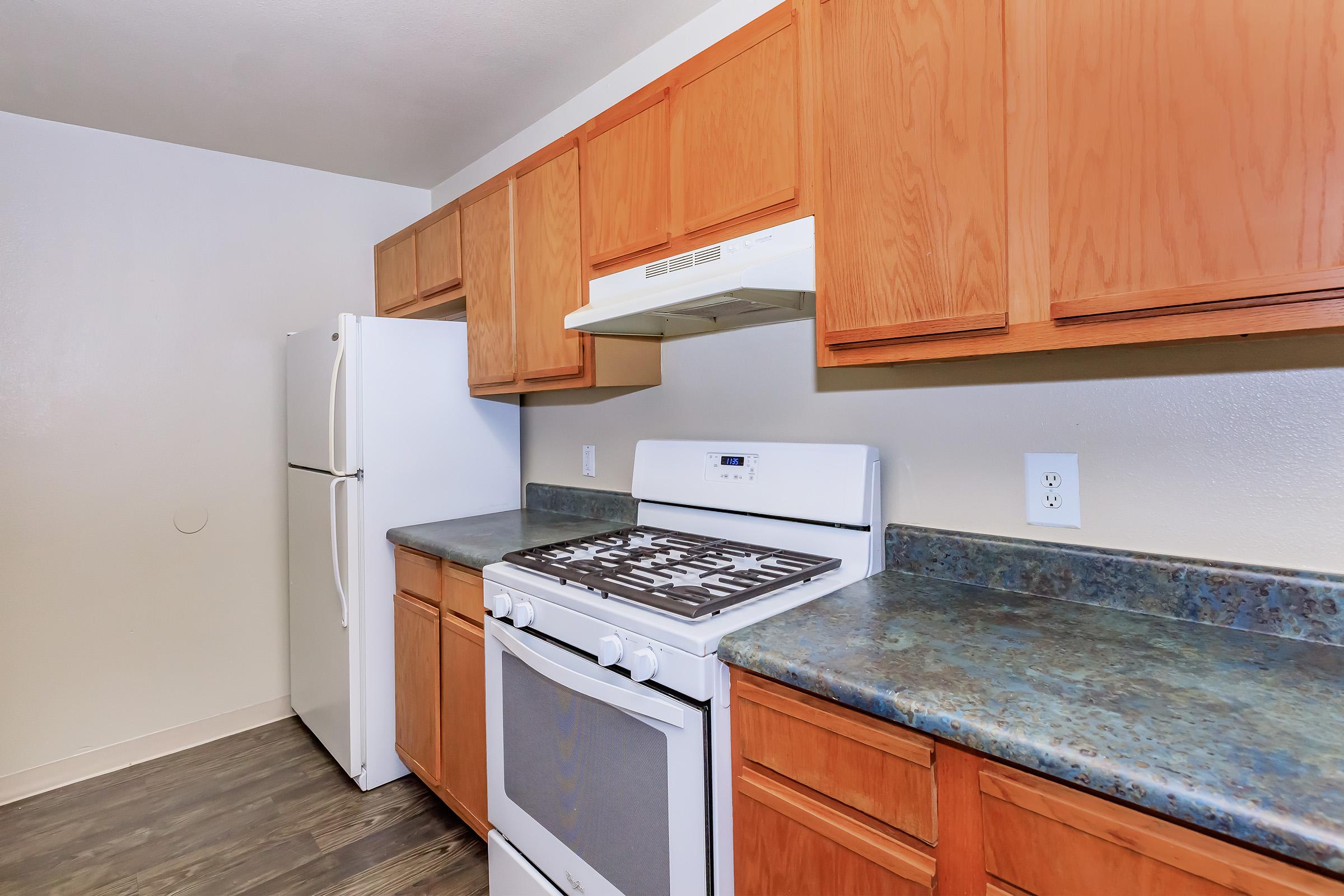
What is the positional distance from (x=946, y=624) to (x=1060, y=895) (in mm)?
442

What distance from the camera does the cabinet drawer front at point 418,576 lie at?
2043 mm

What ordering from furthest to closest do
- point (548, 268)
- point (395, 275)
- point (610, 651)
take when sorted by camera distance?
point (395, 275) → point (548, 268) → point (610, 651)

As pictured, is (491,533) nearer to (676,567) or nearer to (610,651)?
(676,567)

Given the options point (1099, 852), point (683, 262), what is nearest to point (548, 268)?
point (683, 262)

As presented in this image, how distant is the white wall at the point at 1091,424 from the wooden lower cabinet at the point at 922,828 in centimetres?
64

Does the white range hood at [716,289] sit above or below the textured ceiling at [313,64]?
below

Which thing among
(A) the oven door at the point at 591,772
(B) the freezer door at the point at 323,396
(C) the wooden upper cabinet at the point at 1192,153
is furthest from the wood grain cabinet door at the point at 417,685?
(C) the wooden upper cabinet at the point at 1192,153

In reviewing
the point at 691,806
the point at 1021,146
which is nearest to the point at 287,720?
the point at 691,806

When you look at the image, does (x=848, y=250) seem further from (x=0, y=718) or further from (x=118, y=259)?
(x=0, y=718)

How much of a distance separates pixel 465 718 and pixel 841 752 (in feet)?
4.40

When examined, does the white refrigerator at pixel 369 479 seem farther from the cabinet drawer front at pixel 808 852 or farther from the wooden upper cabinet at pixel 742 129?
the cabinet drawer front at pixel 808 852

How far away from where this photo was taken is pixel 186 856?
197cm

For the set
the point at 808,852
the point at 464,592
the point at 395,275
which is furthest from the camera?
the point at 395,275

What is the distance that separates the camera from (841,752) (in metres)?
0.95
